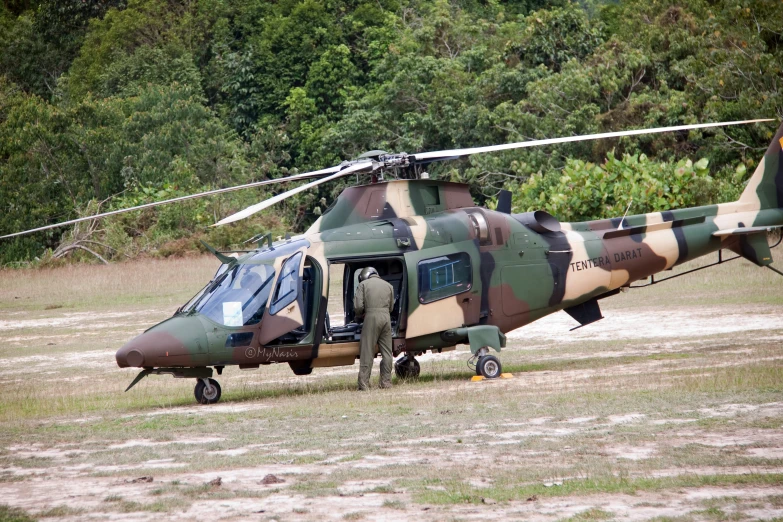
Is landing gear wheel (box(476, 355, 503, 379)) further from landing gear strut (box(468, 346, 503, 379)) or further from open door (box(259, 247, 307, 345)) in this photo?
open door (box(259, 247, 307, 345))

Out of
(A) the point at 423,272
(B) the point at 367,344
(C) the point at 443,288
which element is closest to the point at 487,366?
(C) the point at 443,288

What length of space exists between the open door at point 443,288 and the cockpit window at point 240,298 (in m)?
1.80

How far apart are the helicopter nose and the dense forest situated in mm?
17427

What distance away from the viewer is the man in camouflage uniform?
12539mm

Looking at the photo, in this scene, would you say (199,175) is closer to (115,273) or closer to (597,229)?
(115,273)

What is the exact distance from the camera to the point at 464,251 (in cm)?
1339

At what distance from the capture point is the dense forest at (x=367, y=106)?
1250 inches

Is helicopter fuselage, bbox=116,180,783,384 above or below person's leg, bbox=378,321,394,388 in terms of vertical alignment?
above

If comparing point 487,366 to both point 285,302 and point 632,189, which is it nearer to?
point 285,302

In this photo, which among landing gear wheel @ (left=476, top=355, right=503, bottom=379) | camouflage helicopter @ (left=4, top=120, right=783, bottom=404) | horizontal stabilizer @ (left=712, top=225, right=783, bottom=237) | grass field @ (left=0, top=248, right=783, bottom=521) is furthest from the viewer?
horizontal stabilizer @ (left=712, top=225, right=783, bottom=237)

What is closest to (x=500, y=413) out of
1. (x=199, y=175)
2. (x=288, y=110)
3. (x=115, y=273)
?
(x=115, y=273)

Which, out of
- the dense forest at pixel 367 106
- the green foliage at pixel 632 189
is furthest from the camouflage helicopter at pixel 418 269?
the dense forest at pixel 367 106

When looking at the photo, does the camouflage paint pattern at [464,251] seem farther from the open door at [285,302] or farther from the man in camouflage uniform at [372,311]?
the man in camouflage uniform at [372,311]

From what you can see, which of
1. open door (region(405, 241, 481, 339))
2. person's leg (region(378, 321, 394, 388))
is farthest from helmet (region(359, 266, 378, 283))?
person's leg (region(378, 321, 394, 388))
